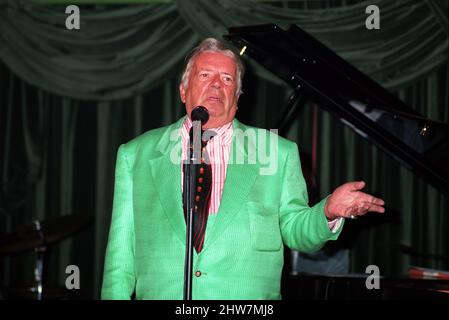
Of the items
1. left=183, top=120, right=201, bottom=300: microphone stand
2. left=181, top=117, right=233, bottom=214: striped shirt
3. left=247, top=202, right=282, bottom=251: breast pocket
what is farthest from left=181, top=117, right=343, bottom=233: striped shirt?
left=183, top=120, right=201, bottom=300: microphone stand

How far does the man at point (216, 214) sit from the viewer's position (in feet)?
7.73

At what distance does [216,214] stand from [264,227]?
19 centimetres

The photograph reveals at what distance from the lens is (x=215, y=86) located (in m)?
2.57

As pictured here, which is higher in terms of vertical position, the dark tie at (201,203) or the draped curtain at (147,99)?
the draped curtain at (147,99)

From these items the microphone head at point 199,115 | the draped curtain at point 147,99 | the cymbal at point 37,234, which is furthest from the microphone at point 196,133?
the draped curtain at point 147,99

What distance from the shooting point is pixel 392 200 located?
508 centimetres

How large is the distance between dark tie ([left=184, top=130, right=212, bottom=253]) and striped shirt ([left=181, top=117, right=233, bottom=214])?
1.4 inches

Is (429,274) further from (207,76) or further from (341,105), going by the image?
(207,76)

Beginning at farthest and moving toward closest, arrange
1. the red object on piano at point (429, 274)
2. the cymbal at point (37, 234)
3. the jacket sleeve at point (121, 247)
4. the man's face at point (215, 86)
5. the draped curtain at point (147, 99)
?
the draped curtain at point (147, 99)
the cymbal at point (37, 234)
the red object on piano at point (429, 274)
the man's face at point (215, 86)
the jacket sleeve at point (121, 247)

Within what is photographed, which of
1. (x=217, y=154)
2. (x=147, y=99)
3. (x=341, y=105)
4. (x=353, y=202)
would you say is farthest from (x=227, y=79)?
(x=147, y=99)

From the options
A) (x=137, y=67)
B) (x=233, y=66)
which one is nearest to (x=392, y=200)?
(x=137, y=67)

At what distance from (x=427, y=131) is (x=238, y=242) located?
68.2 inches

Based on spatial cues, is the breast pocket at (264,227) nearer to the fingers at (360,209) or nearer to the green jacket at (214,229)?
the green jacket at (214,229)

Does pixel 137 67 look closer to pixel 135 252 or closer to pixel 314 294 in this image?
pixel 314 294
